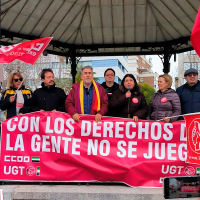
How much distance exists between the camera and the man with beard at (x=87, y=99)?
5188mm

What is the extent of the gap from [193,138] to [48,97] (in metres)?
2.57

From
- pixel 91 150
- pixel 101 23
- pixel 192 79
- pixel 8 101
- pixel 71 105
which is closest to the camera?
pixel 91 150

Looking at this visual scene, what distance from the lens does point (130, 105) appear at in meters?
5.27

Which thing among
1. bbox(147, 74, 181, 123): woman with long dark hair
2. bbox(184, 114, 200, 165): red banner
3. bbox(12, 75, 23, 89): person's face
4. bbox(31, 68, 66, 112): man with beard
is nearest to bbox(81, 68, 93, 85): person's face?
bbox(31, 68, 66, 112): man with beard

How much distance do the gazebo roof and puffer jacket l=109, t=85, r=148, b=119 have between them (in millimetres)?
4857

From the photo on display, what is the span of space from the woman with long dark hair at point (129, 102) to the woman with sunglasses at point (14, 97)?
1.69 meters

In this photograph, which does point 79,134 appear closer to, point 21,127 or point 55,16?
point 21,127

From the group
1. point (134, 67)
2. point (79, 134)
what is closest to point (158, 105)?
point (79, 134)

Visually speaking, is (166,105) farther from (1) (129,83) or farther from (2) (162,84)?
(1) (129,83)

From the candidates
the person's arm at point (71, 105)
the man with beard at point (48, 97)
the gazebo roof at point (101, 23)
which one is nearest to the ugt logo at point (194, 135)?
the person's arm at point (71, 105)

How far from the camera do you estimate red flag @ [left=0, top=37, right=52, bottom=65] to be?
18.6ft

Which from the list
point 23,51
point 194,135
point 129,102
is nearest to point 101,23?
point 23,51

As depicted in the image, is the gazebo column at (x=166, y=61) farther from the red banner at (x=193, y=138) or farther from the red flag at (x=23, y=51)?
the red banner at (x=193, y=138)

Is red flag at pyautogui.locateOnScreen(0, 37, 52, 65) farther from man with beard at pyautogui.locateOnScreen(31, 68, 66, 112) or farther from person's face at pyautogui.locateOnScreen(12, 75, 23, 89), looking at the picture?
man with beard at pyautogui.locateOnScreen(31, 68, 66, 112)
